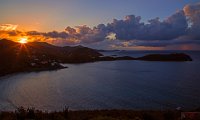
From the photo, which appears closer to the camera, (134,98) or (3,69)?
(134,98)

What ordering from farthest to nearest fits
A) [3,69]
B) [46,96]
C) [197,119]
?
[3,69]
[46,96]
[197,119]

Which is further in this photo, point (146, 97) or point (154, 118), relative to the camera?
point (146, 97)

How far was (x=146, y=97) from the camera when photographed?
5791 centimetres

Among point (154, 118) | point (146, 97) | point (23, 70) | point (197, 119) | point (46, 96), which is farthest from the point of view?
point (23, 70)

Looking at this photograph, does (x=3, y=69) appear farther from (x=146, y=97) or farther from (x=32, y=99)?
(x=146, y=97)

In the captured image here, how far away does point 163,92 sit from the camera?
6469 centimetres

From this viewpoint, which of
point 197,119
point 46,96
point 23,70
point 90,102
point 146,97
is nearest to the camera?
point 197,119

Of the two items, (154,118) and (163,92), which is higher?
(154,118)

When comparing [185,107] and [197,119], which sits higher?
[197,119]

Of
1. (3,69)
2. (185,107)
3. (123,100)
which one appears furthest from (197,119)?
(3,69)

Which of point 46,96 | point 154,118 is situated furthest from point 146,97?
point 154,118

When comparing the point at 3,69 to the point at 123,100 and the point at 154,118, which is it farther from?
the point at 154,118

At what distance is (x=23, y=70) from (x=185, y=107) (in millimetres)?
98846

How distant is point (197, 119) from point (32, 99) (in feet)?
147
